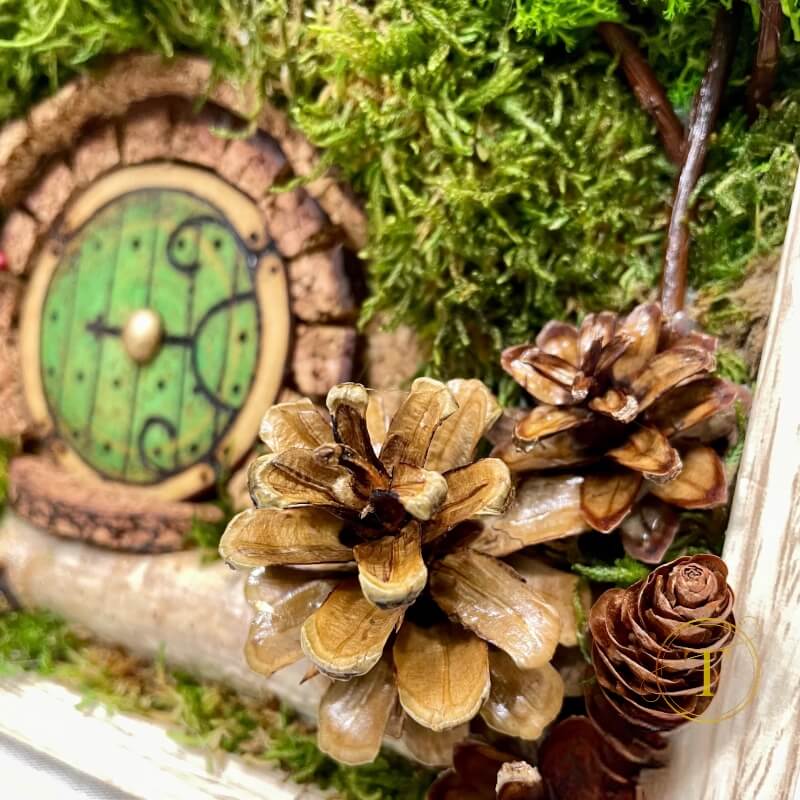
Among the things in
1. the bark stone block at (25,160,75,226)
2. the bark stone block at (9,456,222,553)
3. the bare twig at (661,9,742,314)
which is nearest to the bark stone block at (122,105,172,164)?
the bark stone block at (25,160,75,226)

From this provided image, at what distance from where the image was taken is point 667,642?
549mm

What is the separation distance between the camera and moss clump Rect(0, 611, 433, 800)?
0.85 meters

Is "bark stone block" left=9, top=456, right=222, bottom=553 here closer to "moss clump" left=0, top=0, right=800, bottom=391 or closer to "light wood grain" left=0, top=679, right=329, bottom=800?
"light wood grain" left=0, top=679, right=329, bottom=800

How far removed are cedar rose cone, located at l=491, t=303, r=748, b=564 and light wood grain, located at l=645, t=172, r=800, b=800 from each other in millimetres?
34

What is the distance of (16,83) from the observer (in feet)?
3.83

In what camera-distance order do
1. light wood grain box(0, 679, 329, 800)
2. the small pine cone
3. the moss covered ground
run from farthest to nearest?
light wood grain box(0, 679, 329, 800) → the moss covered ground → the small pine cone

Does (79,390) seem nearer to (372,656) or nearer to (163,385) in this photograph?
(163,385)

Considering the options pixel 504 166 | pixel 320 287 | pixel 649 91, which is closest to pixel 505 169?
pixel 504 166

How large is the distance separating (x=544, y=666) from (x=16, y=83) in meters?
1.19

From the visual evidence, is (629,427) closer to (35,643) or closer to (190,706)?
(190,706)

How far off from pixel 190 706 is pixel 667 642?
689mm

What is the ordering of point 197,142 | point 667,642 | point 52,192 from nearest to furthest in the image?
point 667,642
point 197,142
point 52,192

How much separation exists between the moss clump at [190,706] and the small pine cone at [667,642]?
354 millimetres

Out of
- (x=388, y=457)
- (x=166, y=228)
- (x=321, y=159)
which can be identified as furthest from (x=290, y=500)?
(x=166, y=228)
